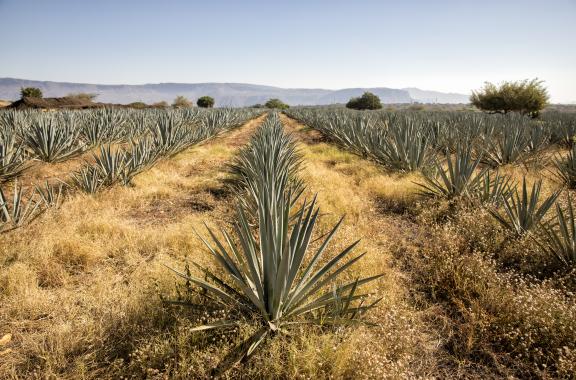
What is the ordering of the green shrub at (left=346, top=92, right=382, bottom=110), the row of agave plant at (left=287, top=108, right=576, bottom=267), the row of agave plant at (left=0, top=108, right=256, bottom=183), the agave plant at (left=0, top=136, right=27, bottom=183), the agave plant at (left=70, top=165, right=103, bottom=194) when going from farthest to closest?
the green shrub at (left=346, top=92, right=382, bottom=110), the row of agave plant at (left=0, top=108, right=256, bottom=183), the agave plant at (left=0, top=136, right=27, bottom=183), the agave plant at (left=70, top=165, right=103, bottom=194), the row of agave plant at (left=287, top=108, right=576, bottom=267)

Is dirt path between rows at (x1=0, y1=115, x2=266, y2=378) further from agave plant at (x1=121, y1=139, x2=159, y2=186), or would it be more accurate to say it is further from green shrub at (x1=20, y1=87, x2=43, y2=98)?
green shrub at (x1=20, y1=87, x2=43, y2=98)

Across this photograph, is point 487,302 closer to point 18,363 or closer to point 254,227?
point 254,227

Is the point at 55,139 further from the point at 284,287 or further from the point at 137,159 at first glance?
the point at 284,287

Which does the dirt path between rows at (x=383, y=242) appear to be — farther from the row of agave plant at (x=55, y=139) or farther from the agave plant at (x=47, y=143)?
the agave plant at (x=47, y=143)

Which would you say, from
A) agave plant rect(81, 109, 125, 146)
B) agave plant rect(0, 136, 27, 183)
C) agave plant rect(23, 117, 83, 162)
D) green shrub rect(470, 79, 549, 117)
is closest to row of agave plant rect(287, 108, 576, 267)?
agave plant rect(0, 136, 27, 183)

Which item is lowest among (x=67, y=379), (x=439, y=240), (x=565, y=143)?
(x=67, y=379)

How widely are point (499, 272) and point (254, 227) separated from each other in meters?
2.51

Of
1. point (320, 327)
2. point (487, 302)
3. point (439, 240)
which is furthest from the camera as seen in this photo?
point (439, 240)

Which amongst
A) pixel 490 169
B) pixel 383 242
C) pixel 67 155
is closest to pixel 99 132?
pixel 67 155

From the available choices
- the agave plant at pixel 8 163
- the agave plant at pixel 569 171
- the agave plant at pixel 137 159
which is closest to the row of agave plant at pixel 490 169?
the agave plant at pixel 569 171

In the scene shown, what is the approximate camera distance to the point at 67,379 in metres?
1.68

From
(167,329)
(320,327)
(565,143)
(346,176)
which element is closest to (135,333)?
(167,329)

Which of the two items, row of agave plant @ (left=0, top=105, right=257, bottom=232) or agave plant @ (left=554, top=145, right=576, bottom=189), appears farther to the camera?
agave plant @ (left=554, top=145, right=576, bottom=189)

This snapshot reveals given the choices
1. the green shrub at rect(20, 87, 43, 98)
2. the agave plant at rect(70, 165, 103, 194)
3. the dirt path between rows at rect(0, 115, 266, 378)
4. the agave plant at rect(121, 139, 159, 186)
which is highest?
the green shrub at rect(20, 87, 43, 98)
